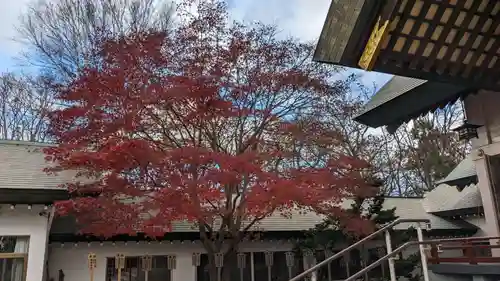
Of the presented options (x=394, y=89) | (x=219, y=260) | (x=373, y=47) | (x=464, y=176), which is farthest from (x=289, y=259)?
(x=373, y=47)

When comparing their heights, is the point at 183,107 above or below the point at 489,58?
above

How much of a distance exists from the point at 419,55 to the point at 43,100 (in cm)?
1793

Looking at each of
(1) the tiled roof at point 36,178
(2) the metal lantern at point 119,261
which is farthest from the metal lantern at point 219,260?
(2) the metal lantern at point 119,261

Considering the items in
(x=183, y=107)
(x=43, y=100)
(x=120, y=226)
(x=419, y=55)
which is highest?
(x=43, y=100)

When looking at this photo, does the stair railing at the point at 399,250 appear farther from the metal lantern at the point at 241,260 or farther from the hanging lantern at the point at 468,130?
the metal lantern at the point at 241,260

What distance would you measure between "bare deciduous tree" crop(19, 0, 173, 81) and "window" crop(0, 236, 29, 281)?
319 inches

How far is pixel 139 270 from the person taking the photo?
486 inches

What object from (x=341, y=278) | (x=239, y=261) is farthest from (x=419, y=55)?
(x=341, y=278)

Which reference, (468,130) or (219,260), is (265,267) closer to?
(219,260)

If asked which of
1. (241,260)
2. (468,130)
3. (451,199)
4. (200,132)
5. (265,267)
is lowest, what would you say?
(265,267)

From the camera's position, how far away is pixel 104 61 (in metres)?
10.2

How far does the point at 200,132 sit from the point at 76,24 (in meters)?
10.2

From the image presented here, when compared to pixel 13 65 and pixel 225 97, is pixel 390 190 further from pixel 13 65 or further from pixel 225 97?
pixel 13 65

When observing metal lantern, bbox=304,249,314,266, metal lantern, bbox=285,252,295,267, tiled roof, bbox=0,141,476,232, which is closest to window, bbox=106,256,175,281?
tiled roof, bbox=0,141,476,232
